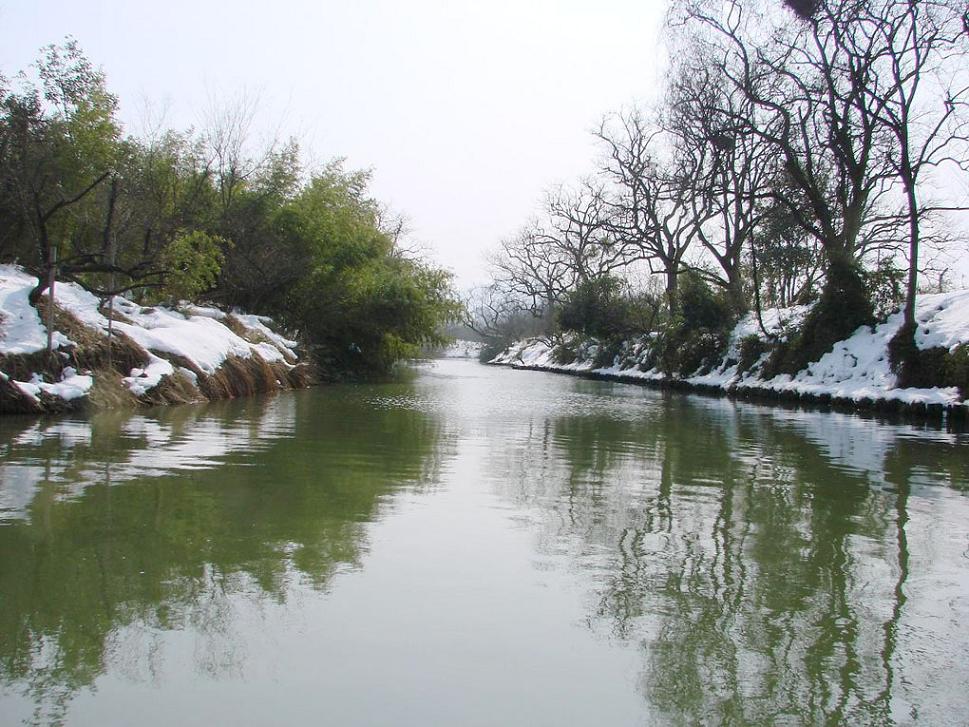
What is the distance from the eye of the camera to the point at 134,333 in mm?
15391

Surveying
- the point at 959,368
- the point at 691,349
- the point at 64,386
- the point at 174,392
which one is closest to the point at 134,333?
the point at 174,392

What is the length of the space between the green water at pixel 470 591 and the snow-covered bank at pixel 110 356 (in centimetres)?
412

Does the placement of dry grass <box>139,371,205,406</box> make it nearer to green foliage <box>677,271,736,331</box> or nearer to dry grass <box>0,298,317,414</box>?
dry grass <box>0,298,317,414</box>

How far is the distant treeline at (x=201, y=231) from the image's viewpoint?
1507cm

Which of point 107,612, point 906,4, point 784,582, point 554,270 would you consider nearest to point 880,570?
point 784,582

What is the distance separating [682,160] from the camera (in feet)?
94.8

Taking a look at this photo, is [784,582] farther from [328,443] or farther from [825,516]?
[328,443]

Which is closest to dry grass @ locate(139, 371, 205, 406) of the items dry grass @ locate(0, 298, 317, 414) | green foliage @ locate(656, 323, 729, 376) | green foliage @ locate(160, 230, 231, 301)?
dry grass @ locate(0, 298, 317, 414)

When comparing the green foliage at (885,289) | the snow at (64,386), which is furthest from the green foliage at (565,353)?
the snow at (64,386)

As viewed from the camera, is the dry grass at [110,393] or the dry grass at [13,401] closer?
the dry grass at [13,401]

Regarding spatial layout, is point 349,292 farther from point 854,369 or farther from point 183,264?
point 854,369

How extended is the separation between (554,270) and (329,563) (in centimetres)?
5749

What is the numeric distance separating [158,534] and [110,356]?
10.4 metres

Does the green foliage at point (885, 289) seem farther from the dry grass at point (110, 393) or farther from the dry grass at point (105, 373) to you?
the dry grass at point (110, 393)
